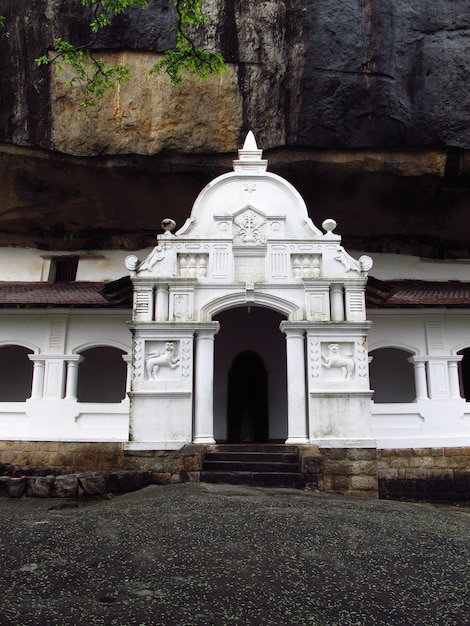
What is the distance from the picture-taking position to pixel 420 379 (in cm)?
1397

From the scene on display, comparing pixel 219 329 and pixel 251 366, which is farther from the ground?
pixel 219 329

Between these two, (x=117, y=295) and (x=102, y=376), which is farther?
(x=102, y=376)

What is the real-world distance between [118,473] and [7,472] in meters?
2.93

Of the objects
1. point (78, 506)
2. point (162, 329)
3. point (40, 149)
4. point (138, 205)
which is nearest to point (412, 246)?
point (138, 205)

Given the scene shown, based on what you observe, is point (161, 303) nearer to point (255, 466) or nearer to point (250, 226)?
point (250, 226)

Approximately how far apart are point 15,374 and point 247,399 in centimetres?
707

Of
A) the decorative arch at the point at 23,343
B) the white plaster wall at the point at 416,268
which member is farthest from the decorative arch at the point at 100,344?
the white plaster wall at the point at 416,268

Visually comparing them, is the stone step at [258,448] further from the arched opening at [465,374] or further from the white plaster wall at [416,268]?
the white plaster wall at [416,268]

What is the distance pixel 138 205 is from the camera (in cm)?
1748

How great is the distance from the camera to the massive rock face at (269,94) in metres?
15.4

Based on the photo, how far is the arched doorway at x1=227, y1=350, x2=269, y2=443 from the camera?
1521 centimetres

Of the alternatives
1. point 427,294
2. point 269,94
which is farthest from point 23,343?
point 427,294

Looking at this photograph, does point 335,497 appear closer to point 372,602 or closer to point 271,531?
point 271,531

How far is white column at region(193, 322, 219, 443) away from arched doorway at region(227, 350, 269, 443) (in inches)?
157
